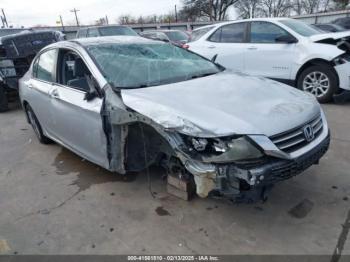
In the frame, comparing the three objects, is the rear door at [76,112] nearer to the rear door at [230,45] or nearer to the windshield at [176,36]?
the rear door at [230,45]

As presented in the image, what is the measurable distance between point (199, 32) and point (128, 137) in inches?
215

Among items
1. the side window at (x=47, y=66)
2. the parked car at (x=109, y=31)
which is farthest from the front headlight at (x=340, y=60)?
the parked car at (x=109, y=31)

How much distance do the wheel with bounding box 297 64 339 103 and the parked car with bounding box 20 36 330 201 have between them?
281 cm

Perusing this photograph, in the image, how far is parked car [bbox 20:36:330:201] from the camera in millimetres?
2373

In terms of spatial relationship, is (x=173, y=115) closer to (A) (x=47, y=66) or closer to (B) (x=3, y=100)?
(A) (x=47, y=66)

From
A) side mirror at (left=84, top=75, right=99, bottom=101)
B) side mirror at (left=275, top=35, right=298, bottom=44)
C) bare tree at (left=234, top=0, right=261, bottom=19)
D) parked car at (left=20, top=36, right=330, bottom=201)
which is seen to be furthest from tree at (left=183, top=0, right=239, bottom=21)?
side mirror at (left=84, top=75, right=99, bottom=101)

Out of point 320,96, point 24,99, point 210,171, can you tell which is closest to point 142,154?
point 210,171

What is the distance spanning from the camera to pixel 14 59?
7.44m

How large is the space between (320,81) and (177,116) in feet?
14.1

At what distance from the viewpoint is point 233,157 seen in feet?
7.63

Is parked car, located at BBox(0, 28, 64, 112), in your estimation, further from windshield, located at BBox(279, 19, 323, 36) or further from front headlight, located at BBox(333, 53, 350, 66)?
front headlight, located at BBox(333, 53, 350, 66)

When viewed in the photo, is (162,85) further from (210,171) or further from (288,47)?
(288,47)

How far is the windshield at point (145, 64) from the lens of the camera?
10.6 ft

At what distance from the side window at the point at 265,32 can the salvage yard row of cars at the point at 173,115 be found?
2.94m
